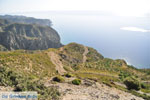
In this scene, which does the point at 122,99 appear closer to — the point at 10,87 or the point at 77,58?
the point at 10,87

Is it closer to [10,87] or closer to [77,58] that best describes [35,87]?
[10,87]

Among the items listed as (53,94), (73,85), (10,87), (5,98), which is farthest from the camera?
(73,85)

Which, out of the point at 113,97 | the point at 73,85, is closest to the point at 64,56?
the point at 73,85

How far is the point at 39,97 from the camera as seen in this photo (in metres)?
18.1

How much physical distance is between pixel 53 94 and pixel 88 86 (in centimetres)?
1371

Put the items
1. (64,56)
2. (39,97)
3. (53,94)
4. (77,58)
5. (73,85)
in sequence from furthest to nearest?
(77,58) < (64,56) < (73,85) < (53,94) < (39,97)

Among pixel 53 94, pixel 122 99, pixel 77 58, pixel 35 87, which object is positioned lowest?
pixel 77 58

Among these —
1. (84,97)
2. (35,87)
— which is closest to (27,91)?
(35,87)

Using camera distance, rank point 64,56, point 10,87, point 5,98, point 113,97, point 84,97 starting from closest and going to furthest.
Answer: point 5,98
point 10,87
point 84,97
point 113,97
point 64,56

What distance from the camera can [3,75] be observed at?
21.9m

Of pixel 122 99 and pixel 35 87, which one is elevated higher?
pixel 35 87

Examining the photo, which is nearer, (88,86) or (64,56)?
(88,86)

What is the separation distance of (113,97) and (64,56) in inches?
2429

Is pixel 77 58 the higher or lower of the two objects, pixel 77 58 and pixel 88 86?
the lower
